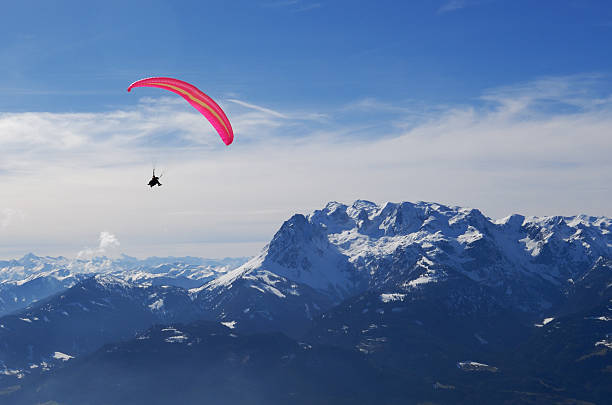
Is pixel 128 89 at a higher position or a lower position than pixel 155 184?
higher

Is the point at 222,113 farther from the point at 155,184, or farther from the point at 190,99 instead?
the point at 155,184

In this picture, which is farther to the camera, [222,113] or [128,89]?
[222,113]

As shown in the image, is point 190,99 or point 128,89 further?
point 190,99

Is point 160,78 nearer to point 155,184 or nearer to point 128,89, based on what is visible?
point 128,89

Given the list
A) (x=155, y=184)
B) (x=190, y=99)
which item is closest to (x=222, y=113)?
(x=190, y=99)

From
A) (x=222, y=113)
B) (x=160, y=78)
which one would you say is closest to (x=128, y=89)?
(x=160, y=78)

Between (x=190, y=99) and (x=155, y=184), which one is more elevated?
(x=190, y=99)
